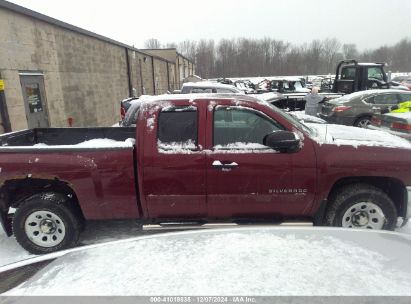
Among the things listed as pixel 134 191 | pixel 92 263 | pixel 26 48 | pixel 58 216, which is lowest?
pixel 58 216

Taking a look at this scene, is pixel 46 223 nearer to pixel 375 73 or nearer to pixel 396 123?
pixel 396 123

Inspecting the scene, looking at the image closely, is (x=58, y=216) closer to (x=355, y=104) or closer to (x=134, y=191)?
(x=134, y=191)

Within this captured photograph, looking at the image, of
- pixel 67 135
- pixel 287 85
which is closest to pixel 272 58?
pixel 287 85

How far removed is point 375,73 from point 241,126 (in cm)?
1476

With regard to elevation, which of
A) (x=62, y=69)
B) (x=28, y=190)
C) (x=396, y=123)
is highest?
(x=62, y=69)

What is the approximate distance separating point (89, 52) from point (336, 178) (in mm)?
12501

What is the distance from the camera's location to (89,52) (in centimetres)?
1376

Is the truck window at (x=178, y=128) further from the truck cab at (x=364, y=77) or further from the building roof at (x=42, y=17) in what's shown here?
the truck cab at (x=364, y=77)

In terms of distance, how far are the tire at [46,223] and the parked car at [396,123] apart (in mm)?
6223

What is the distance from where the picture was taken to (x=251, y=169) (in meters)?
3.84

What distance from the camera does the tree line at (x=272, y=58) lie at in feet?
304

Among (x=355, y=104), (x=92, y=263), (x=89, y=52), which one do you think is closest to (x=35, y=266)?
(x=92, y=263)

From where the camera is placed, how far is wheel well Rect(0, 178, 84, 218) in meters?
4.11

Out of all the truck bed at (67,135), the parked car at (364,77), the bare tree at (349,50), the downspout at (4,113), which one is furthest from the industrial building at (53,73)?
the bare tree at (349,50)
